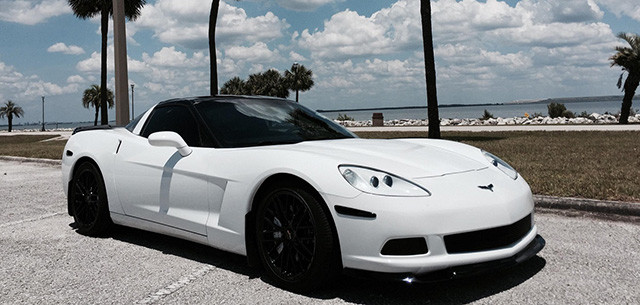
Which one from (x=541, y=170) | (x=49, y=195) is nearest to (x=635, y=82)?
(x=541, y=170)

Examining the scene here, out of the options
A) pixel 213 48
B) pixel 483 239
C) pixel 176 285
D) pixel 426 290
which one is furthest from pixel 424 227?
pixel 213 48

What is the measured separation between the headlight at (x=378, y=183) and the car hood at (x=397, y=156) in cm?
5

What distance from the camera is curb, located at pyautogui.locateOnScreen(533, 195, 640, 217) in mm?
5406

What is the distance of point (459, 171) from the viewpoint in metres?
3.44

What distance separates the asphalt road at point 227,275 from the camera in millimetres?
Result: 3266

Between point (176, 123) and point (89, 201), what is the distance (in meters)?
1.25

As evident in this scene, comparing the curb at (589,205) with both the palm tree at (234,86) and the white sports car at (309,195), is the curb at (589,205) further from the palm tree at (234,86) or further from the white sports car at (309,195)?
the palm tree at (234,86)

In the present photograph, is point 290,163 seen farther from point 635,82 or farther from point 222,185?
point 635,82

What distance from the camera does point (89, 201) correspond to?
4.98 meters

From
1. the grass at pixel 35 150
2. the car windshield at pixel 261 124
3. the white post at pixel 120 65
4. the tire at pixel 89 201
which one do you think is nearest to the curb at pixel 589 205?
the car windshield at pixel 261 124

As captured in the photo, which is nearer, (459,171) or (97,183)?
(459,171)

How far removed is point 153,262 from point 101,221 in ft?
3.27

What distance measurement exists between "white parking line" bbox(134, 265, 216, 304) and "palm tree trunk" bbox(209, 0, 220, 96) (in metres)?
16.3

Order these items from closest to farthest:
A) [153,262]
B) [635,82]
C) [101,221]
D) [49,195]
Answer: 1. [153,262]
2. [101,221]
3. [49,195]
4. [635,82]
